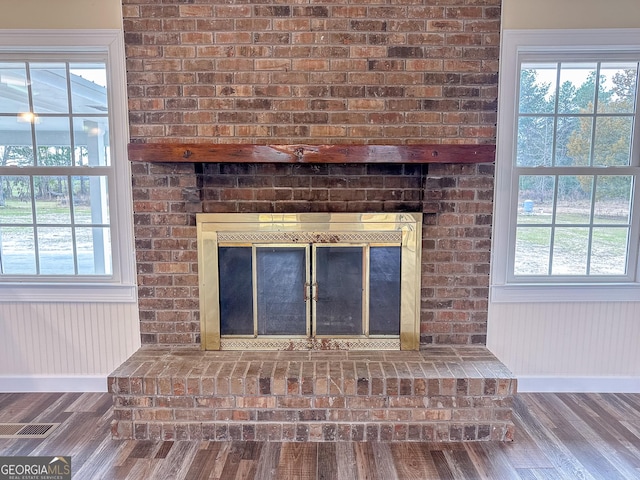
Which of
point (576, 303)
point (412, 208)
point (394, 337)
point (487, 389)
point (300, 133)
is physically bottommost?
point (487, 389)

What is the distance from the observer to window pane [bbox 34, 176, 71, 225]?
2.63 metres

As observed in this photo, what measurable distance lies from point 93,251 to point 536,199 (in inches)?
114

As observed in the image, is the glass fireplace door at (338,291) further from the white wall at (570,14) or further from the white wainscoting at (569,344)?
the white wall at (570,14)

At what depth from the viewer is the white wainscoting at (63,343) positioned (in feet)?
8.63

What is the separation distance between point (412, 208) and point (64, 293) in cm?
224

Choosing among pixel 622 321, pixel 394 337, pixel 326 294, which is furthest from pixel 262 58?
pixel 622 321

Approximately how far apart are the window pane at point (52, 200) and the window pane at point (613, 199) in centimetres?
342

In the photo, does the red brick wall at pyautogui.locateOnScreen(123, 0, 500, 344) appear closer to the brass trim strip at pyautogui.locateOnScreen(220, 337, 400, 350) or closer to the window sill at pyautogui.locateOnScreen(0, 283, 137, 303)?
the window sill at pyautogui.locateOnScreen(0, 283, 137, 303)

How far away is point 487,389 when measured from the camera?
2113 mm

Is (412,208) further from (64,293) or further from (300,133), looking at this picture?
(64,293)

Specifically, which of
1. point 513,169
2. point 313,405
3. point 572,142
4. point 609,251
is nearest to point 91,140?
point 313,405

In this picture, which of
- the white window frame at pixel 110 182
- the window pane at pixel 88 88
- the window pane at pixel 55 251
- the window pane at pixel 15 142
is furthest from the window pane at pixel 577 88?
the window pane at pixel 15 142

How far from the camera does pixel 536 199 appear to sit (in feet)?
8.63

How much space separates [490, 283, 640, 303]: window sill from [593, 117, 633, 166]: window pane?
2.59ft
